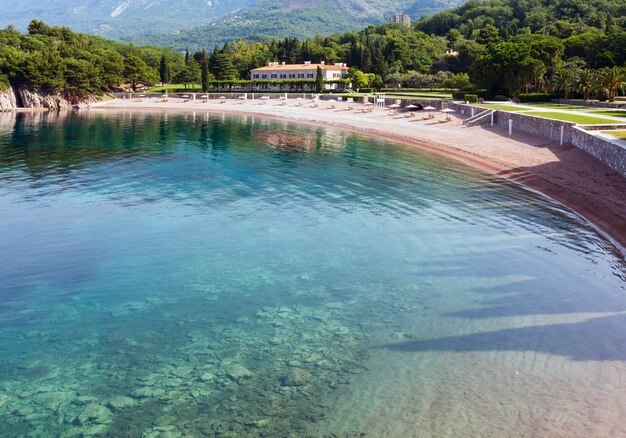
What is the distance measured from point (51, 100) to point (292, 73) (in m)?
55.4

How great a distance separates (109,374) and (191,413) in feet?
9.16

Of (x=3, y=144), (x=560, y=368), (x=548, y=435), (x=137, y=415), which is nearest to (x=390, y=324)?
(x=560, y=368)

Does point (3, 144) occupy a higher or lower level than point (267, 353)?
higher

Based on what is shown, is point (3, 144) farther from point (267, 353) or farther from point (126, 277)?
point (267, 353)

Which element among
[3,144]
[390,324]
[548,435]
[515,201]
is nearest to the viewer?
[548,435]

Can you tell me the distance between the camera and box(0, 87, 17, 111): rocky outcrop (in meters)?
99.9

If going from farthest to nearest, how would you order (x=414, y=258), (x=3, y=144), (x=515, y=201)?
(x=3, y=144)
(x=515, y=201)
(x=414, y=258)

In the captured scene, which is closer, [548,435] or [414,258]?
[548,435]

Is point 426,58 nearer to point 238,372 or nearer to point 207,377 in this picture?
point 238,372

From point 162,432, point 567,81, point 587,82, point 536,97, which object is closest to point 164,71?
point 536,97

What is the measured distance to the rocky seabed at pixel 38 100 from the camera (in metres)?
101

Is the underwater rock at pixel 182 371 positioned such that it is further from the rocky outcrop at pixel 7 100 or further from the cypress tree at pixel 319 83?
the cypress tree at pixel 319 83

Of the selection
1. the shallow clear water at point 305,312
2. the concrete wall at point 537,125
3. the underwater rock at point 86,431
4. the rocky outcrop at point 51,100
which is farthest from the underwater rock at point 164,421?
the rocky outcrop at point 51,100

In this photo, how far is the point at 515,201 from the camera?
30.5 m
